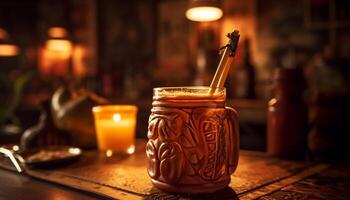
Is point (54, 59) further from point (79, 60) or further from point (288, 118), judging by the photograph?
point (288, 118)

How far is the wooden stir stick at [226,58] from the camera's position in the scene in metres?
0.69

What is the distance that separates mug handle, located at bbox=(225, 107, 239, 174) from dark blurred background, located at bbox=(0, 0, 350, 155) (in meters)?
0.40

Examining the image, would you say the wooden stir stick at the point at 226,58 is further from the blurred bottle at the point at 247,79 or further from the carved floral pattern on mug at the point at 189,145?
the blurred bottle at the point at 247,79

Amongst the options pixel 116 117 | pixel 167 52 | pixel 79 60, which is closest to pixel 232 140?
pixel 116 117

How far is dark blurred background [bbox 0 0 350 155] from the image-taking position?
240 centimetres

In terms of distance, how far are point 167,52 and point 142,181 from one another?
9.80 feet

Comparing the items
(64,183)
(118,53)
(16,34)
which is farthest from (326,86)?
(16,34)

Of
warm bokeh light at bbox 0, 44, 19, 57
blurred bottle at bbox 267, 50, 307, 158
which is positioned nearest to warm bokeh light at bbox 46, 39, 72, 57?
warm bokeh light at bbox 0, 44, 19, 57

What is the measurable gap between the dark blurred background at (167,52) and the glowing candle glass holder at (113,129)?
0.36 metres

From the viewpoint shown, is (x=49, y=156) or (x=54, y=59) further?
(x=54, y=59)

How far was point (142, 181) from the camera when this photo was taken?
776 millimetres

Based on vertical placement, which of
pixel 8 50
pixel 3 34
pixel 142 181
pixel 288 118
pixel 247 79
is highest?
pixel 3 34

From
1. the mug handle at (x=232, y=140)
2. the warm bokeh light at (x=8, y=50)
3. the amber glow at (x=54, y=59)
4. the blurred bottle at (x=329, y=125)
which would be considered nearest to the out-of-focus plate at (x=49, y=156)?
the mug handle at (x=232, y=140)

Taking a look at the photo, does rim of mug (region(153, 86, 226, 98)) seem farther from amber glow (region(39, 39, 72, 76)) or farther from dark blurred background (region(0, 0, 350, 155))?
amber glow (region(39, 39, 72, 76))
